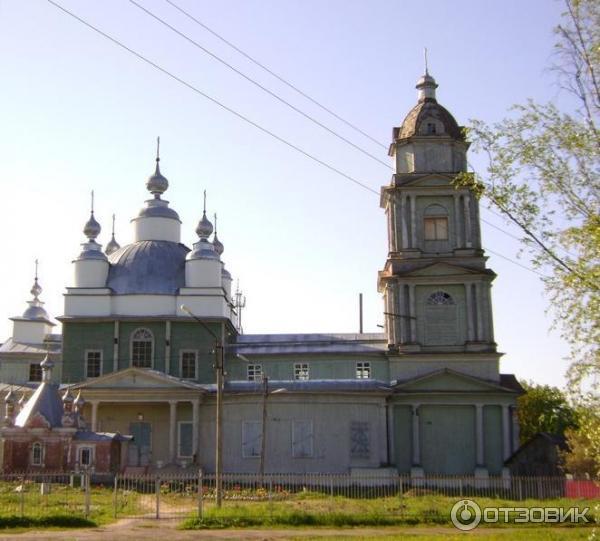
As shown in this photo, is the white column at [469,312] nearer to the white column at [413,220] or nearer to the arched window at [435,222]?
the arched window at [435,222]

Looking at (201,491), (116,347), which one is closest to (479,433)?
(116,347)

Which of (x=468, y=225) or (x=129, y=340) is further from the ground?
(x=468, y=225)

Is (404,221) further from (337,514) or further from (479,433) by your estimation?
(337,514)

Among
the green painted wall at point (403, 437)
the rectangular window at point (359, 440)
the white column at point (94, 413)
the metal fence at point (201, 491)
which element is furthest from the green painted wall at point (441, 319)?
the white column at point (94, 413)

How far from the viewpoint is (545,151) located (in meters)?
14.8

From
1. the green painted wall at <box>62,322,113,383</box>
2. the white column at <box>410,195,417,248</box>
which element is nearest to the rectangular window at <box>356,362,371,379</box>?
the white column at <box>410,195,417,248</box>

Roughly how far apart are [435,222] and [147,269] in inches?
544

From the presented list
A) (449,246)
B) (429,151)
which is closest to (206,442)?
(449,246)

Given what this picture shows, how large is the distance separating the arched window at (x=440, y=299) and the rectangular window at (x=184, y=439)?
12.1m

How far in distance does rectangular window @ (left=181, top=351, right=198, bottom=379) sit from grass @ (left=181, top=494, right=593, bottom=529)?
1623cm

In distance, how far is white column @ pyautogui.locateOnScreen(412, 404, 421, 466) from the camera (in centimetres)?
3925

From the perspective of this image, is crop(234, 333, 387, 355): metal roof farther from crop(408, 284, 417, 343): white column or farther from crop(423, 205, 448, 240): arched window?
crop(423, 205, 448, 240): arched window

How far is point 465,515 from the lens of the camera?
2464 cm

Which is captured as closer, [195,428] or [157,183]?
[195,428]
